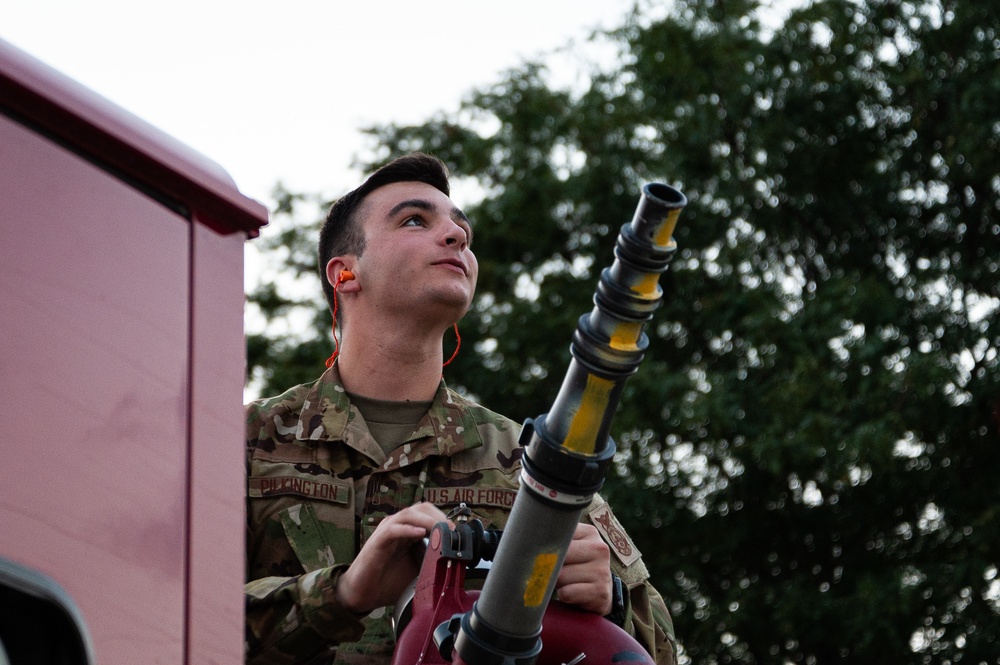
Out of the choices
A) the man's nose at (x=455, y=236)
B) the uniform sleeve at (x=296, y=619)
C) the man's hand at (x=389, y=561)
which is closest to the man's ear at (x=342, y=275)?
the man's nose at (x=455, y=236)

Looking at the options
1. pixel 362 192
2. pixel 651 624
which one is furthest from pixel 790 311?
pixel 651 624

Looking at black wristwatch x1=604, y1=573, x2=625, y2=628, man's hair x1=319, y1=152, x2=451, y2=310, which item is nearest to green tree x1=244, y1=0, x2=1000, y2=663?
man's hair x1=319, y1=152, x2=451, y2=310

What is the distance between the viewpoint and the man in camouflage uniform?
2.48 metres

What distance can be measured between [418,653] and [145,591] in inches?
30.4

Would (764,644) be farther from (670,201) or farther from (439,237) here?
(670,201)

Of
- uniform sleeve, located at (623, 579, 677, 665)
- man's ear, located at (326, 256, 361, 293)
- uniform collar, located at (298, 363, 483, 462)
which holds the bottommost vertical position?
uniform sleeve, located at (623, 579, 677, 665)

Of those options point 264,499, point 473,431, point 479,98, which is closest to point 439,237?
point 473,431

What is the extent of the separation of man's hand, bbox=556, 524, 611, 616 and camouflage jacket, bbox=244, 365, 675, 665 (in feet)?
1.61

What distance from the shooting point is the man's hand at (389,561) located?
207 cm

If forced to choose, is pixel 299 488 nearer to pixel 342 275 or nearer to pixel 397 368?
pixel 397 368

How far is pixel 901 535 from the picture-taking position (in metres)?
11.3

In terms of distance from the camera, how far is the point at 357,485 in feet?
10.2

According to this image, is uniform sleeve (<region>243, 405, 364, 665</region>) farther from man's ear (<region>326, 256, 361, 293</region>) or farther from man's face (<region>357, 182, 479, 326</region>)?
man's ear (<region>326, 256, 361, 293</region>)

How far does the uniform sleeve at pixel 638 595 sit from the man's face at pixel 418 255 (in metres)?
0.68
